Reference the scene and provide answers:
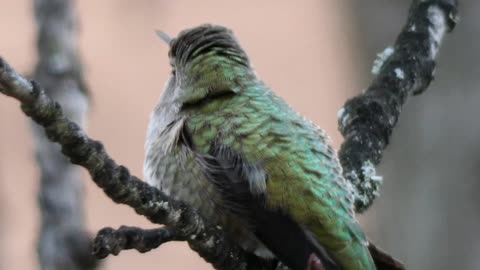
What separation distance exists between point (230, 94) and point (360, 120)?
81cm

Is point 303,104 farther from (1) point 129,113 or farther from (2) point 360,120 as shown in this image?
(2) point 360,120

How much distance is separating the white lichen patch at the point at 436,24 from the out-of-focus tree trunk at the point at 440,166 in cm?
147

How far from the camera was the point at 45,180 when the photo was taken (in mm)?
3080

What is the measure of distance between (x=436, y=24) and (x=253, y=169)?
1846 millimetres

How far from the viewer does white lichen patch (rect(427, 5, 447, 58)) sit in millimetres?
5090

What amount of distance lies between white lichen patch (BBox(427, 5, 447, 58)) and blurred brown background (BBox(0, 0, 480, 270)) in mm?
1484

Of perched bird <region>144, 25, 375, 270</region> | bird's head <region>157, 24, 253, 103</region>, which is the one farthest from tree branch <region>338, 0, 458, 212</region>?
bird's head <region>157, 24, 253, 103</region>

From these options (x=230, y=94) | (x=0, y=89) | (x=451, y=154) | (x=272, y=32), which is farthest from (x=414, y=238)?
(x=0, y=89)

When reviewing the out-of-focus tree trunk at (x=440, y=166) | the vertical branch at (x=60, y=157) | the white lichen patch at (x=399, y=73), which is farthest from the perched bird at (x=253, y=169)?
the out-of-focus tree trunk at (x=440, y=166)

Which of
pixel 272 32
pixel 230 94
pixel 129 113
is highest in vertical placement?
pixel 272 32

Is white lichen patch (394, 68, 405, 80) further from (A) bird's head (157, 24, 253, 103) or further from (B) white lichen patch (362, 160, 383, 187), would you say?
(A) bird's head (157, 24, 253, 103)

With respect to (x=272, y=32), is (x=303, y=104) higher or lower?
lower

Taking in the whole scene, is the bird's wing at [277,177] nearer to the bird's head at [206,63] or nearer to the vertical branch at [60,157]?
the bird's head at [206,63]

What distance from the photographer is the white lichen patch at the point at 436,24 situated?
200 inches
